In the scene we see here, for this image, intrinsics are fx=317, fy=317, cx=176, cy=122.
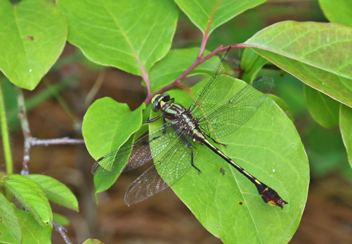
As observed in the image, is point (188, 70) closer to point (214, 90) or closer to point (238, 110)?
point (214, 90)

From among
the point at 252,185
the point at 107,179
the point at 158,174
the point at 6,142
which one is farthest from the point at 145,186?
the point at 6,142

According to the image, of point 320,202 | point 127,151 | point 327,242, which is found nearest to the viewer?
point 127,151

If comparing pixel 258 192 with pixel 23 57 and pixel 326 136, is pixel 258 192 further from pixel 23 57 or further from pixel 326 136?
pixel 326 136

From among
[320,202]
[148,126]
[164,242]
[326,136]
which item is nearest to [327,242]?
[320,202]

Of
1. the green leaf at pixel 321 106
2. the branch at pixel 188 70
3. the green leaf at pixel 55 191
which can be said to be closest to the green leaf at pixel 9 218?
the green leaf at pixel 55 191

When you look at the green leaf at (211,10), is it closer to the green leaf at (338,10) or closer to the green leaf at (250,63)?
the green leaf at (250,63)

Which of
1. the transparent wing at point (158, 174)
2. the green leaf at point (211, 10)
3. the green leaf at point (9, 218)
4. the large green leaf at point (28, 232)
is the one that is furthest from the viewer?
the green leaf at point (211, 10)

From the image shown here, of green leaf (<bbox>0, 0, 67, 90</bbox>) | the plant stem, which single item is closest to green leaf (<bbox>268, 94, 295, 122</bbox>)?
green leaf (<bbox>0, 0, 67, 90</bbox>)

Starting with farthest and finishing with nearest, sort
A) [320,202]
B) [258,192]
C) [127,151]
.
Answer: [320,202] → [127,151] → [258,192]
